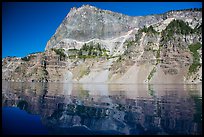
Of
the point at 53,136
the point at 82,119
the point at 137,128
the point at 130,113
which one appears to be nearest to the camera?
the point at 53,136

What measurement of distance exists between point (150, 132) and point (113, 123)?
737 cm

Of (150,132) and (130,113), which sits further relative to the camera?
(130,113)

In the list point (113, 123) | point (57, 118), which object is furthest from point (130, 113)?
point (57, 118)

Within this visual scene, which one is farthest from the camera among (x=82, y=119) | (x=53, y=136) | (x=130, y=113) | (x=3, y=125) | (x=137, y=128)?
(x=130, y=113)

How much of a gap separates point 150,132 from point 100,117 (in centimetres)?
1237

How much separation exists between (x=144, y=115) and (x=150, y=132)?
12075mm

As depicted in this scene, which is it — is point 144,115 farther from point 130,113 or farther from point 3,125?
point 3,125

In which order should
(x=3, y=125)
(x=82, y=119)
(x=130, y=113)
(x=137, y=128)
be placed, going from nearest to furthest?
1. (x=137, y=128)
2. (x=3, y=125)
3. (x=82, y=119)
4. (x=130, y=113)

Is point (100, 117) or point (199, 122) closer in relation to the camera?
point (199, 122)

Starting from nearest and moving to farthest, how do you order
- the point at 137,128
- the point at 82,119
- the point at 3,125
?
the point at 137,128 < the point at 3,125 < the point at 82,119

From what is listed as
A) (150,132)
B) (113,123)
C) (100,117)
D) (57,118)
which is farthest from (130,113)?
(150,132)

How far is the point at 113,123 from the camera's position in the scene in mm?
36250

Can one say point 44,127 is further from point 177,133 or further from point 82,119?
point 177,133

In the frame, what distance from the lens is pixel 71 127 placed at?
34.2 m
